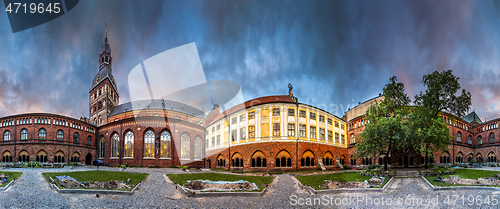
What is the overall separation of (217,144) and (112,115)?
32.3m

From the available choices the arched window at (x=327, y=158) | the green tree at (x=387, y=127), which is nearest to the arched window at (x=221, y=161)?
the arched window at (x=327, y=158)

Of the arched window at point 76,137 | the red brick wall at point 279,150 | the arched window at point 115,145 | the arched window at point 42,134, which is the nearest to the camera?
the red brick wall at point 279,150

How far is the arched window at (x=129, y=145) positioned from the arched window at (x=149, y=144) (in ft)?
8.81

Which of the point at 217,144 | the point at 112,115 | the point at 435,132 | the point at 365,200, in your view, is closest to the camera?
the point at 365,200

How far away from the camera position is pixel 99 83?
61125 mm

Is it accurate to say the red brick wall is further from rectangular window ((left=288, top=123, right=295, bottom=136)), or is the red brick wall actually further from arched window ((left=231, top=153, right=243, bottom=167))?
rectangular window ((left=288, top=123, right=295, bottom=136))

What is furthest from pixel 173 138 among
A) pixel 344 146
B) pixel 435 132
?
pixel 435 132

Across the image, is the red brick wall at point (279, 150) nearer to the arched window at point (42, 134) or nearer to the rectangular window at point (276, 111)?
the rectangular window at point (276, 111)

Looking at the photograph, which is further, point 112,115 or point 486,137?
point 112,115

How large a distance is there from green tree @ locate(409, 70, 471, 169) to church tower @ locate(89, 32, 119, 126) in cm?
6102

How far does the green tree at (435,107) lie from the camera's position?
946 inches

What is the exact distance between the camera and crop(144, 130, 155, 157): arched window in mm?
43781

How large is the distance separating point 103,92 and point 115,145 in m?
20.1

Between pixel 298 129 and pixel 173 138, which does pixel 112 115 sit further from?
pixel 298 129
